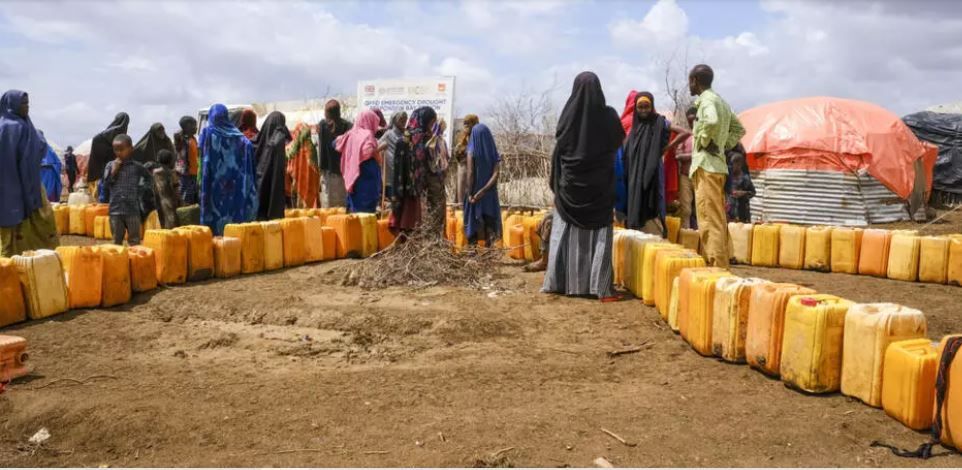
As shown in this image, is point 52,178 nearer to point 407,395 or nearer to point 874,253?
point 407,395

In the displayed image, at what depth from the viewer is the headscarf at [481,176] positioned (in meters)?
8.41

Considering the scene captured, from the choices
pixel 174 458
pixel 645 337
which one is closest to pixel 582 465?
pixel 174 458

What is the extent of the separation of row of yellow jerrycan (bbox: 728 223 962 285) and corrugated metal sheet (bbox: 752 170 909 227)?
649cm

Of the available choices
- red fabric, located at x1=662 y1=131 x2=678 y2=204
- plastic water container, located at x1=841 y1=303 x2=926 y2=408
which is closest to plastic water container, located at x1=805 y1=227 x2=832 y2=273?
red fabric, located at x1=662 y1=131 x2=678 y2=204

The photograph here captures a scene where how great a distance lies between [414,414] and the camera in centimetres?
373

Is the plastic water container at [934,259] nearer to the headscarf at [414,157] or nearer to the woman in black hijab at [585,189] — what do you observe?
the woman in black hijab at [585,189]

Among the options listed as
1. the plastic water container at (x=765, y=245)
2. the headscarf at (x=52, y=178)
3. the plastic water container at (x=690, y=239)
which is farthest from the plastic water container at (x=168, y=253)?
the headscarf at (x=52, y=178)

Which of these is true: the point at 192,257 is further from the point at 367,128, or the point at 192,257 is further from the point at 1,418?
the point at 1,418

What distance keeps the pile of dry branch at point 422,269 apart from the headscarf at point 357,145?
6.27ft

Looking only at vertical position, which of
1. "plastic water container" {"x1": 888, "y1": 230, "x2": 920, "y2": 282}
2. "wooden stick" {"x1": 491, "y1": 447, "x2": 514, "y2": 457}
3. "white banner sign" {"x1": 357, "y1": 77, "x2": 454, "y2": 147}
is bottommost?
"wooden stick" {"x1": 491, "y1": 447, "x2": 514, "y2": 457}

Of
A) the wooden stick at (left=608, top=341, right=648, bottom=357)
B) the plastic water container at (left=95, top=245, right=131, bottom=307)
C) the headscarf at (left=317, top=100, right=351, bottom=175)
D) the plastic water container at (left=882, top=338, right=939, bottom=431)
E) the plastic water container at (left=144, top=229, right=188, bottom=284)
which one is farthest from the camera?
the headscarf at (left=317, top=100, right=351, bottom=175)

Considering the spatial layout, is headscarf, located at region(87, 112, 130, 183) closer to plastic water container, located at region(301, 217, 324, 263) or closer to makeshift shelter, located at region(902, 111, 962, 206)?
plastic water container, located at region(301, 217, 324, 263)

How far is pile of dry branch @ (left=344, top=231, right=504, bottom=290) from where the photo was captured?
23.6 feet

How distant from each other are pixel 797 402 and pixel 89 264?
5.16 metres
